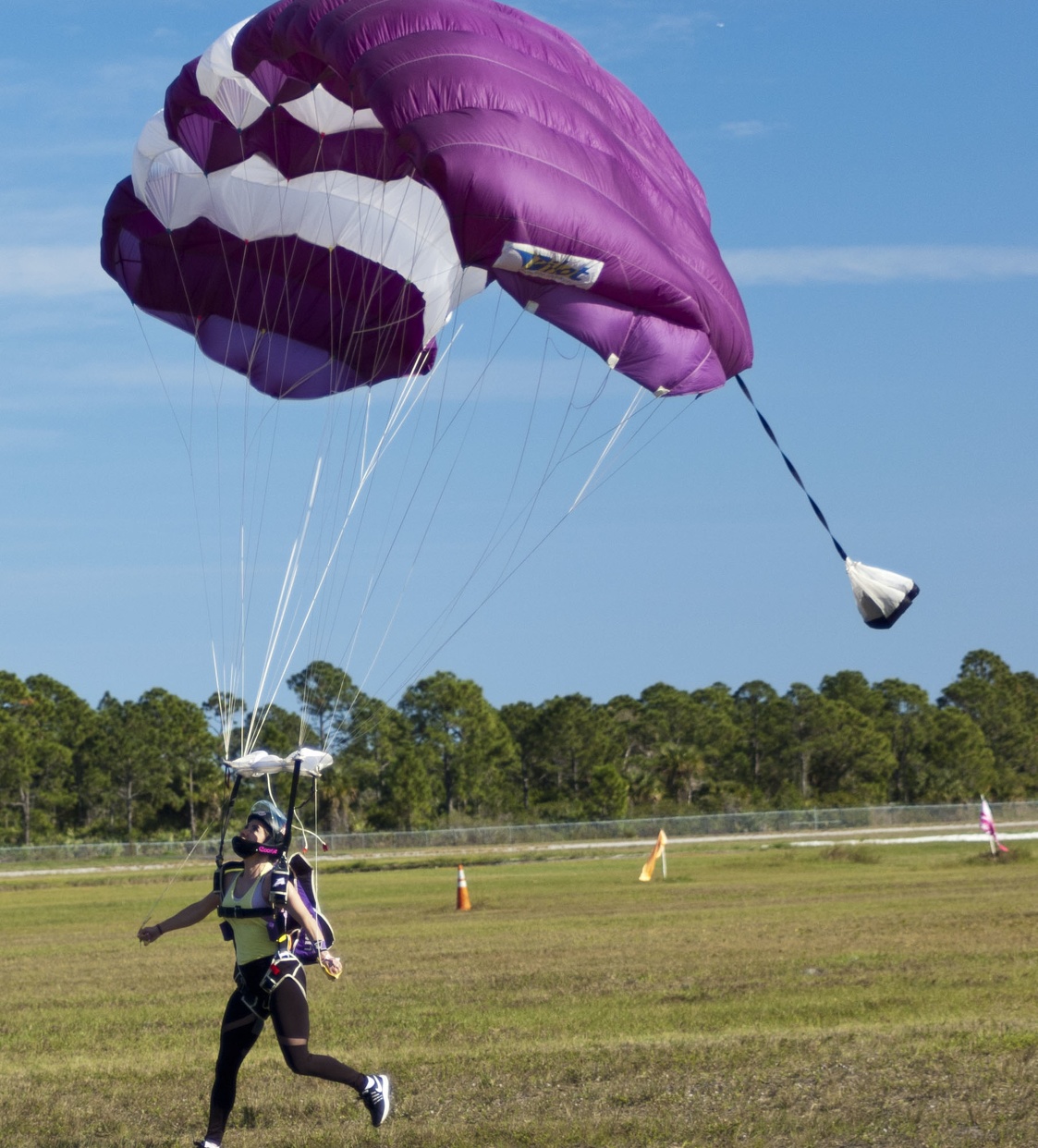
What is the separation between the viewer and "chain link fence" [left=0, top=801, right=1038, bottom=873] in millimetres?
59188

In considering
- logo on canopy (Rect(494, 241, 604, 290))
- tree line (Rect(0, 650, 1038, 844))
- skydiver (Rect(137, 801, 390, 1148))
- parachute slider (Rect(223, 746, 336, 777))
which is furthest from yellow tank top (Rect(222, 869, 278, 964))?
tree line (Rect(0, 650, 1038, 844))

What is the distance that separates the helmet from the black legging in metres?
0.64

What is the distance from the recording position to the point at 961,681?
110938 mm

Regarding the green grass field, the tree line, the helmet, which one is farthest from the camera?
the tree line

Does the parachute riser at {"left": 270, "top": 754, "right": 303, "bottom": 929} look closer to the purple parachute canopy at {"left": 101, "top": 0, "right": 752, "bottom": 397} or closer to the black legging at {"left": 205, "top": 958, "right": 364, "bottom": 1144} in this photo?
the black legging at {"left": 205, "top": 958, "right": 364, "bottom": 1144}

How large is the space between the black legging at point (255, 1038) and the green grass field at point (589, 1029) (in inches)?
12.4

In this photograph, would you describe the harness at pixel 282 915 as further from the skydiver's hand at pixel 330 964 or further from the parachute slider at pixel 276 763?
the parachute slider at pixel 276 763

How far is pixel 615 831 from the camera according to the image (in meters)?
60.0

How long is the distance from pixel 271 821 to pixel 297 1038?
1142mm

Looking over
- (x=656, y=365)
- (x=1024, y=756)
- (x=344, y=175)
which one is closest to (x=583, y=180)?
(x=656, y=365)

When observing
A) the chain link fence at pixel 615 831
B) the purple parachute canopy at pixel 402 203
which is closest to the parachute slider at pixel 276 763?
the purple parachute canopy at pixel 402 203

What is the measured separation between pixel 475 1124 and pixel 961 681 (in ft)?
355

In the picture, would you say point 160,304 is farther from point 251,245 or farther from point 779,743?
point 779,743

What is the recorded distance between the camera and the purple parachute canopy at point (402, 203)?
31.4ft
